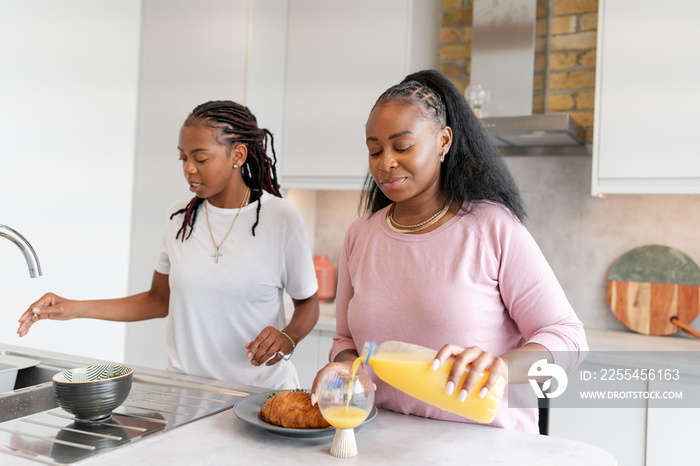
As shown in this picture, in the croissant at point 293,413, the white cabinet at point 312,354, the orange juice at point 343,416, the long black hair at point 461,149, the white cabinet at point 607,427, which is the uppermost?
the long black hair at point 461,149

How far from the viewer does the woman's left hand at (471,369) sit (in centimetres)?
86

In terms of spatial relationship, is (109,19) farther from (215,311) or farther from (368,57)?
(215,311)

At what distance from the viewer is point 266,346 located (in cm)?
136

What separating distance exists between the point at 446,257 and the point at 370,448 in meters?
0.39

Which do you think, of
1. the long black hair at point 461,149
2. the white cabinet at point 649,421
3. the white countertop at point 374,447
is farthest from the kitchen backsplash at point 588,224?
the white countertop at point 374,447

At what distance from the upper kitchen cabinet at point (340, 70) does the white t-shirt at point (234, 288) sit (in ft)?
3.79

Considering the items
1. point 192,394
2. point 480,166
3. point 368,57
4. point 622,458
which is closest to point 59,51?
point 368,57

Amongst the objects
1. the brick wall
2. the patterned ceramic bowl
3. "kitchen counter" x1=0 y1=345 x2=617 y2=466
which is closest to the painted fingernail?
"kitchen counter" x1=0 y1=345 x2=617 y2=466

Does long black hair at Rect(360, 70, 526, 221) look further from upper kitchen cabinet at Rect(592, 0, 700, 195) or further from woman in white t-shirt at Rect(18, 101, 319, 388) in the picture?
upper kitchen cabinet at Rect(592, 0, 700, 195)

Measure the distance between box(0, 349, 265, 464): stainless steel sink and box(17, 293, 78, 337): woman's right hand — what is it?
104 millimetres

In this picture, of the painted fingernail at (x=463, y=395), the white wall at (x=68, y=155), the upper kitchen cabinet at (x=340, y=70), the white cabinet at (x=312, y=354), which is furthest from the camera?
the upper kitchen cabinet at (x=340, y=70)

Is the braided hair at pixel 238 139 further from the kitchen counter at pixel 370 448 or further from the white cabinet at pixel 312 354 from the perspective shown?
the white cabinet at pixel 312 354

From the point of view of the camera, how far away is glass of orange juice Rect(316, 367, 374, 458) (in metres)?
0.89

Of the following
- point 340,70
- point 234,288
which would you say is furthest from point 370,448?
point 340,70
